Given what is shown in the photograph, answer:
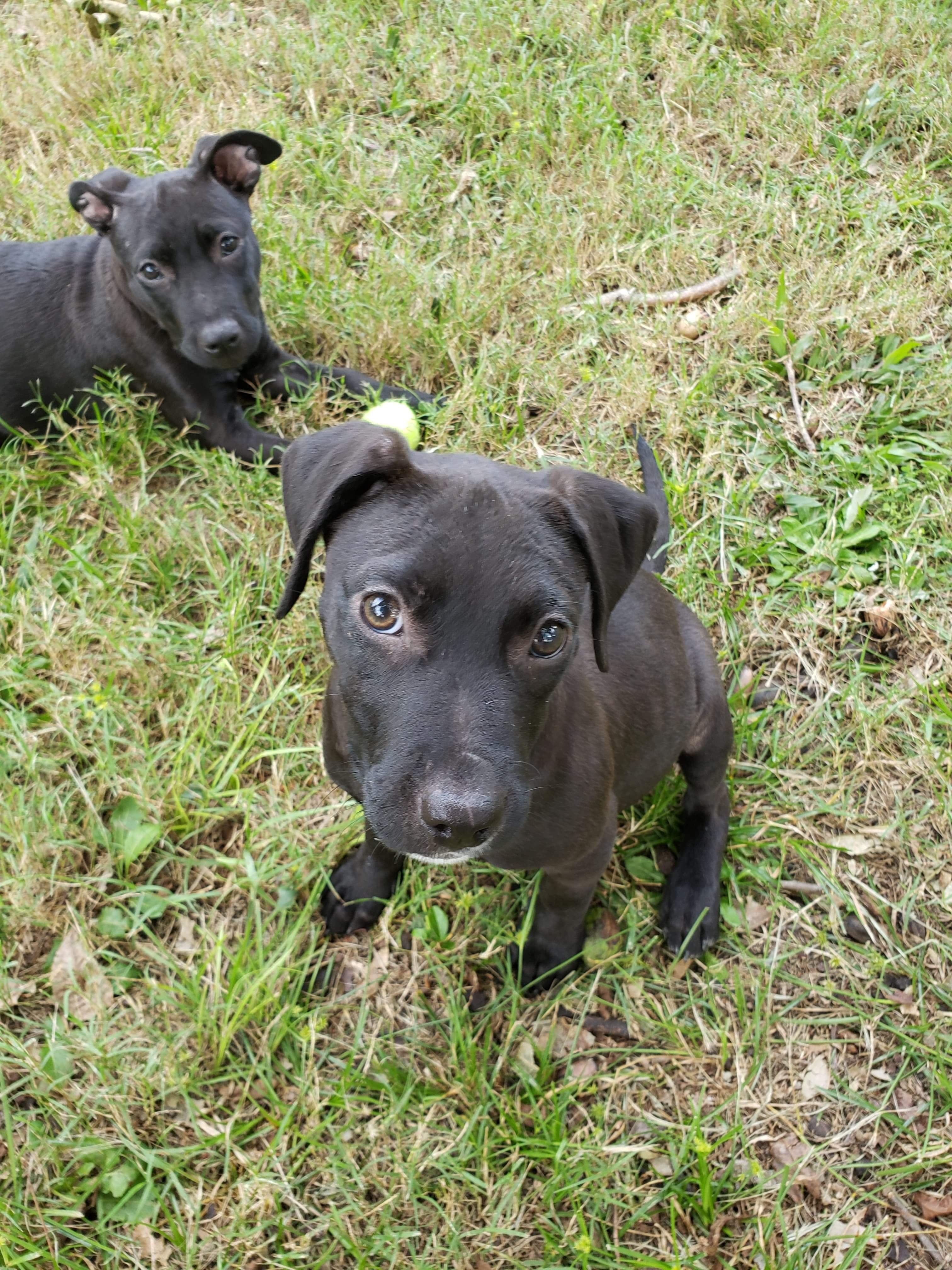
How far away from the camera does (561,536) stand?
8.21ft

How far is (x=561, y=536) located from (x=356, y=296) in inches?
124

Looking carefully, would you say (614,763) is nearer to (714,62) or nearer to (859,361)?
(859,361)

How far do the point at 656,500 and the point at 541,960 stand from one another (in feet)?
6.05

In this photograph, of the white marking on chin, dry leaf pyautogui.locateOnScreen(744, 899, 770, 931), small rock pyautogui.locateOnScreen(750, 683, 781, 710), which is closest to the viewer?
the white marking on chin

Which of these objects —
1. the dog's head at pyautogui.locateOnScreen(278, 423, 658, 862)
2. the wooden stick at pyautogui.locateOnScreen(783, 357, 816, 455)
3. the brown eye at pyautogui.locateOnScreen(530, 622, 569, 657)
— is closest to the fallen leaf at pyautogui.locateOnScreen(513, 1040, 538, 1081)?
the dog's head at pyautogui.locateOnScreen(278, 423, 658, 862)

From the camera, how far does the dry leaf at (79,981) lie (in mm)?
3332

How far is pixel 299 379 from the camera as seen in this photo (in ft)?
16.6

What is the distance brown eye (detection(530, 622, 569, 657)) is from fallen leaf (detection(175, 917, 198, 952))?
1.88 m

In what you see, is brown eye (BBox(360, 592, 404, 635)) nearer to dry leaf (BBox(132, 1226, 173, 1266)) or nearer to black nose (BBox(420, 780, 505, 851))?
black nose (BBox(420, 780, 505, 851))

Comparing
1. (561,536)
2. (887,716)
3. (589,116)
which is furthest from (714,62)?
(561,536)

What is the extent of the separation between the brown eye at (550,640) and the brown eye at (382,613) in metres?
0.32

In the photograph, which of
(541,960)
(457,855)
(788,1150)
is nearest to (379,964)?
(541,960)

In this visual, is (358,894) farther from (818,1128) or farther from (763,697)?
(763,697)

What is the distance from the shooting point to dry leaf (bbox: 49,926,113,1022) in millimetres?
3332
